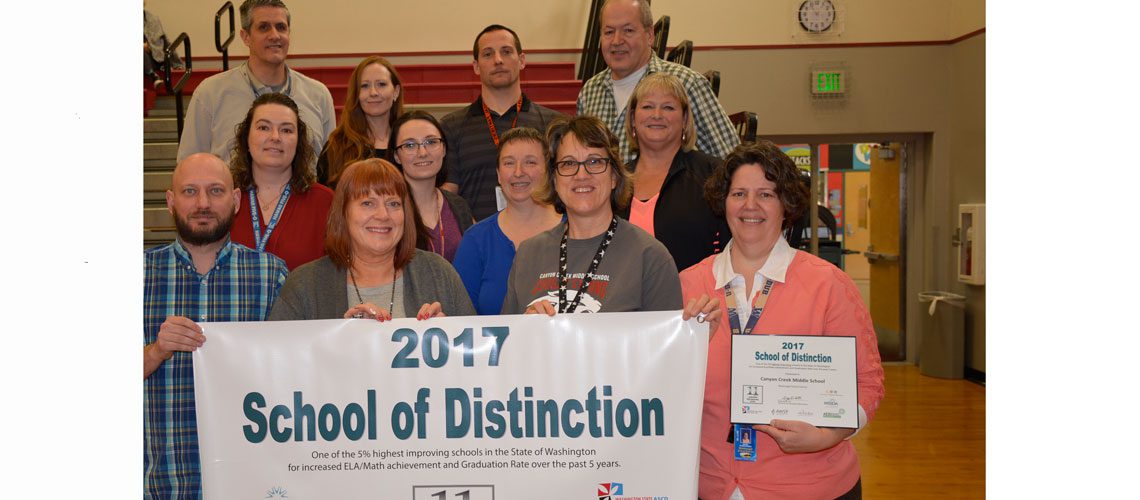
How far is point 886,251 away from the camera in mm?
11562

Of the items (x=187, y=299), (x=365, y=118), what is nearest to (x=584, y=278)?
(x=187, y=299)

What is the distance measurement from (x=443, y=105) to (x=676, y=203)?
5194 mm

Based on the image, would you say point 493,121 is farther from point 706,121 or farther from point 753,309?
point 753,309

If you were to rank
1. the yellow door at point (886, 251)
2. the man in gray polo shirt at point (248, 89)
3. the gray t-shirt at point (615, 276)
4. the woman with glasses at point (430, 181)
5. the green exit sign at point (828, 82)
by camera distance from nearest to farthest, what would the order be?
the gray t-shirt at point (615, 276), the woman with glasses at point (430, 181), the man in gray polo shirt at point (248, 89), the green exit sign at point (828, 82), the yellow door at point (886, 251)

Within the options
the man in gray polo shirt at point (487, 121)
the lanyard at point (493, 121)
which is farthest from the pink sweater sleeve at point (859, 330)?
the lanyard at point (493, 121)

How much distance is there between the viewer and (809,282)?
2.69 m

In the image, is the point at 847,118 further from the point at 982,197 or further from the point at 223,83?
the point at 223,83

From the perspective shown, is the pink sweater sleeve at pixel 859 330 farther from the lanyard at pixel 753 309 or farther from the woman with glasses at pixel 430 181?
the woman with glasses at pixel 430 181

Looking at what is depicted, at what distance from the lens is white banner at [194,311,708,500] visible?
8.77ft

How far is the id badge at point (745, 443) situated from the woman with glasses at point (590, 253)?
40 centimetres

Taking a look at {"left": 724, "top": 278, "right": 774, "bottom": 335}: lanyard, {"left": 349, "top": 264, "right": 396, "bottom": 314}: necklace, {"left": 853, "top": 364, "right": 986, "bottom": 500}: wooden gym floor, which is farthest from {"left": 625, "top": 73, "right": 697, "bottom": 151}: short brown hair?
{"left": 853, "top": 364, "right": 986, "bottom": 500}: wooden gym floor

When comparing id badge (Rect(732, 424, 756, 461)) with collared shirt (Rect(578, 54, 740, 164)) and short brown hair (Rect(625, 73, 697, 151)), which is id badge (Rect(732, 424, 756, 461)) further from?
collared shirt (Rect(578, 54, 740, 164))

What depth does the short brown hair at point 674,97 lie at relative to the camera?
3.58 m

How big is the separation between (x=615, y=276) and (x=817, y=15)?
335 inches
